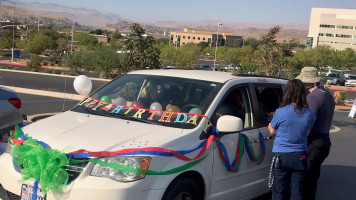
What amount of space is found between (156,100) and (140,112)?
34 centimetres

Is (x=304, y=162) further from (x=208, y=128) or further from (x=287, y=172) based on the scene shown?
(x=208, y=128)

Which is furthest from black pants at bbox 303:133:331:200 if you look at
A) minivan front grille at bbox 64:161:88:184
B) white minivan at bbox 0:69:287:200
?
minivan front grille at bbox 64:161:88:184

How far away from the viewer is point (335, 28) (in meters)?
127

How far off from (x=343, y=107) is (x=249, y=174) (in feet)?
75.2

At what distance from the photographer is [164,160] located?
4.05m

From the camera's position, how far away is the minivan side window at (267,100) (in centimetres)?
583

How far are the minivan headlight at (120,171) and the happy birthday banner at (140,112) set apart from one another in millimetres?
935

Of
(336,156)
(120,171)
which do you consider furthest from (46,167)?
(336,156)

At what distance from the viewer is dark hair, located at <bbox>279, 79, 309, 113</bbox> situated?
16.1 feet

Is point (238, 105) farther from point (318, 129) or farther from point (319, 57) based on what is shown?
point (319, 57)

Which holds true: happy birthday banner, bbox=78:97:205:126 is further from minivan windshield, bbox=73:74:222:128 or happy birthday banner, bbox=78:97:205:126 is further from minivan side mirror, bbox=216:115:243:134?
minivan side mirror, bbox=216:115:243:134

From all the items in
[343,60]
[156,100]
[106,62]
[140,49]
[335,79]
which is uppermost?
[140,49]

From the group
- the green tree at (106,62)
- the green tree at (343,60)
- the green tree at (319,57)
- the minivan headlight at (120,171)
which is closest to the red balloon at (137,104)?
the minivan headlight at (120,171)

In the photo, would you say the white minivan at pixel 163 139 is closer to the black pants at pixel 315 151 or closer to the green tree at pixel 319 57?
the black pants at pixel 315 151
